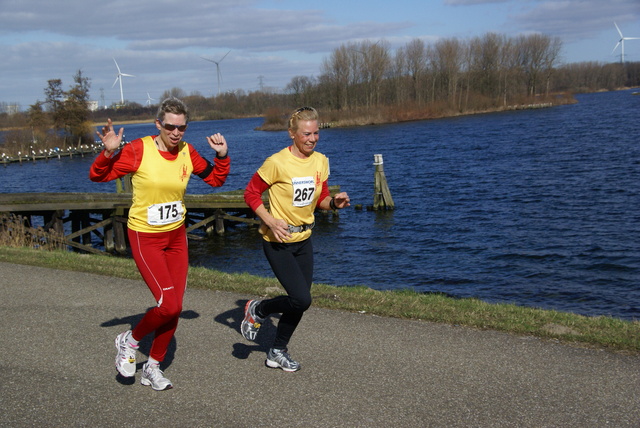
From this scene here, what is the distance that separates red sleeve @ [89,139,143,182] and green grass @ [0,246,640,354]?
3.42 m

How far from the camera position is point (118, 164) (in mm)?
5164

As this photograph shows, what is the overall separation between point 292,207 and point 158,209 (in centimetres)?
114

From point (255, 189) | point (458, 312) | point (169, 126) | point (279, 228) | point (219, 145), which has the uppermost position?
point (169, 126)

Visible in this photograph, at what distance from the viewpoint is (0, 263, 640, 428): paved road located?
4797 millimetres

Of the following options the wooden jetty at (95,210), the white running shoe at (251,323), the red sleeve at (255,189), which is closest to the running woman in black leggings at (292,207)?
the red sleeve at (255,189)

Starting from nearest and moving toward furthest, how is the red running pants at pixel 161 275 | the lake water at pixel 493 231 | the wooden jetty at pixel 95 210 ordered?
1. the red running pants at pixel 161 275
2. the lake water at pixel 493 231
3. the wooden jetty at pixel 95 210

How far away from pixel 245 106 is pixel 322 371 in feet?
631

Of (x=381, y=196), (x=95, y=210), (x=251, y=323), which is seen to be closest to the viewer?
(x=251, y=323)

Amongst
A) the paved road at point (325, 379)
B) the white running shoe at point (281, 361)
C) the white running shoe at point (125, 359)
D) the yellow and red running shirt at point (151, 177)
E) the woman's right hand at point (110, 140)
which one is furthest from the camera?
the white running shoe at point (281, 361)

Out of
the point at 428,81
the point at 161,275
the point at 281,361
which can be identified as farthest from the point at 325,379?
the point at 428,81

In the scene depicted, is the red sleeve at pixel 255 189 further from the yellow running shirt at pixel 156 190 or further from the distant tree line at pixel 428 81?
the distant tree line at pixel 428 81

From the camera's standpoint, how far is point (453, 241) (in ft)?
67.7

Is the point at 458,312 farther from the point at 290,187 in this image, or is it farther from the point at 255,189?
the point at 255,189

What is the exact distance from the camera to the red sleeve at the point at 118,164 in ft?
16.9
